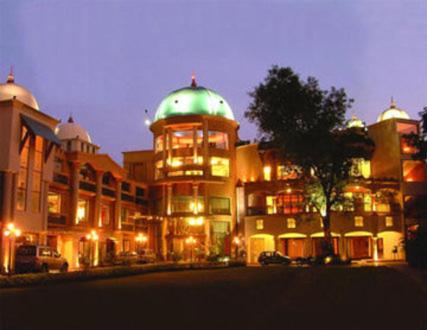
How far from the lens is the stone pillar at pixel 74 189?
43.0 m

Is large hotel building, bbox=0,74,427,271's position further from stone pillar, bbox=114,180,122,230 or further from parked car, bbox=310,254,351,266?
parked car, bbox=310,254,351,266

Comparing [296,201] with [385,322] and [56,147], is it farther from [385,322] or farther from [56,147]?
[385,322]

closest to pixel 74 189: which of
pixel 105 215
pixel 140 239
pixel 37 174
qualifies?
pixel 37 174

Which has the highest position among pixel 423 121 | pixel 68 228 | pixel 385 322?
pixel 423 121

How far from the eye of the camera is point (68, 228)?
4238 centimetres

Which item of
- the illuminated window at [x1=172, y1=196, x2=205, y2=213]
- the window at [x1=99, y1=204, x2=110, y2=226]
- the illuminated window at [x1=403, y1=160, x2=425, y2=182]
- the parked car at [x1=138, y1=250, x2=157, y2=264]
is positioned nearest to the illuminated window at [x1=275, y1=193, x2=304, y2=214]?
the illuminated window at [x1=172, y1=196, x2=205, y2=213]

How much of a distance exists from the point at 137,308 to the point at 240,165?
1963 inches

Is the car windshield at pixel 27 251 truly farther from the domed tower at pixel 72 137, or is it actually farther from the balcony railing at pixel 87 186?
the domed tower at pixel 72 137

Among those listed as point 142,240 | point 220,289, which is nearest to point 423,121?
point 220,289

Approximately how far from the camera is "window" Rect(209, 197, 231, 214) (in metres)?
58.5

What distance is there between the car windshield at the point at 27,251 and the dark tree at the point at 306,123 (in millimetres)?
19132

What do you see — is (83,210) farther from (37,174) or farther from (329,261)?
(329,261)

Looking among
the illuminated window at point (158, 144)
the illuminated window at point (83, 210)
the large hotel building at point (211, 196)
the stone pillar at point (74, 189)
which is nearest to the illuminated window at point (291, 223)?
the large hotel building at point (211, 196)

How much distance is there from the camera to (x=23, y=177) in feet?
120
